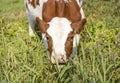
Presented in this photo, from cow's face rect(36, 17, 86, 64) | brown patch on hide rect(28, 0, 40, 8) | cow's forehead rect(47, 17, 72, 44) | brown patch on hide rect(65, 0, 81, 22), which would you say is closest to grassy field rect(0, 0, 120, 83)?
cow's face rect(36, 17, 86, 64)

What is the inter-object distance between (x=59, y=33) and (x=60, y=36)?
0.15 ft

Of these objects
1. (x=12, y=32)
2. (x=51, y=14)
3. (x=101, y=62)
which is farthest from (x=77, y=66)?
(x=12, y=32)

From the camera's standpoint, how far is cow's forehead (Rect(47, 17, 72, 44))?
6.00 m

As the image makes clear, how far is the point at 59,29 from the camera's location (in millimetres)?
6023

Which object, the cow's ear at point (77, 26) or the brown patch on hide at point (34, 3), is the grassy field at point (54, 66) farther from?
the brown patch on hide at point (34, 3)

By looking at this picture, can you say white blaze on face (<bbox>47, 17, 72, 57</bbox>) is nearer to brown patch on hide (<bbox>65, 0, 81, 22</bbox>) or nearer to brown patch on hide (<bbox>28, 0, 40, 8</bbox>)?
brown patch on hide (<bbox>65, 0, 81, 22</bbox>)

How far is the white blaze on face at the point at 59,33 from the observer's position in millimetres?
5895

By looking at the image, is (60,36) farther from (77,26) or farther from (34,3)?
(34,3)

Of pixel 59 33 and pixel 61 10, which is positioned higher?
pixel 61 10

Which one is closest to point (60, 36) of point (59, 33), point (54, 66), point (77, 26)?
point (59, 33)

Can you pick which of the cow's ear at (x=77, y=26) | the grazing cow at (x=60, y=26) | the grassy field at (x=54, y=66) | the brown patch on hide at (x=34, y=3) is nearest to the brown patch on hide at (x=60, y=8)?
the grazing cow at (x=60, y=26)

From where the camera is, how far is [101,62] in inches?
192

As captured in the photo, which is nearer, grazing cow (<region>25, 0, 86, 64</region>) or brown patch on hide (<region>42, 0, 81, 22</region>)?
grazing cow (<region>25, 0, 86, 64</region>)

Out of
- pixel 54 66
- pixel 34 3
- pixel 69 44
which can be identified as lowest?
pixel 54 66
